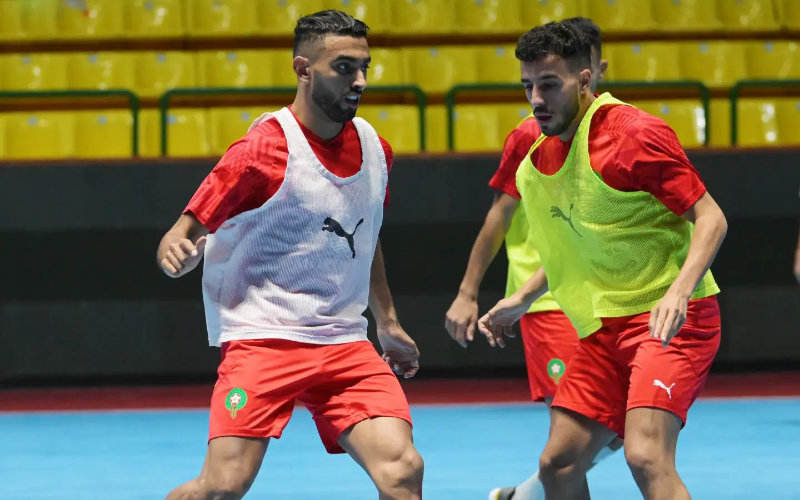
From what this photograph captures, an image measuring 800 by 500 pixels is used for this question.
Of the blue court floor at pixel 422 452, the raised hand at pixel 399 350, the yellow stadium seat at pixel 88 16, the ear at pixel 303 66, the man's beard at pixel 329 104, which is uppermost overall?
the yellow stadium seat at pixel 88 16

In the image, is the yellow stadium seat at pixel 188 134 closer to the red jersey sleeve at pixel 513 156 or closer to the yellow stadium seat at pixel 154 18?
the yellow stadium seat at pixel 154 18

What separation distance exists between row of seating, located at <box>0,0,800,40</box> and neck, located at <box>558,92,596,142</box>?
7.26 meters

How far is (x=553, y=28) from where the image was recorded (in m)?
4.45

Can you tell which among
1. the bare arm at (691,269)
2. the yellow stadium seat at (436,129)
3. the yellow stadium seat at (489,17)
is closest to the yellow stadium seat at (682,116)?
the yellow stadium seat at (489,17)

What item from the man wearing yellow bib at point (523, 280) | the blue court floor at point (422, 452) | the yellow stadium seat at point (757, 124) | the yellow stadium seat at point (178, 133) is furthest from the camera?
the yellow stadium seat at point (757, 124)

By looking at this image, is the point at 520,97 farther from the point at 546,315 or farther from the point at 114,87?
the point at 546,315

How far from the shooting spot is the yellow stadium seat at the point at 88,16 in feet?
38.6

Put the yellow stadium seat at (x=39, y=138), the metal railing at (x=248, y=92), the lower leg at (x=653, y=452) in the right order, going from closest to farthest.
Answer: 1. the lower leg at (x=653, y=452)
2. the metal railing at (x=248, y=92)
3. the yellow stadium seat at (x=39, y=138)

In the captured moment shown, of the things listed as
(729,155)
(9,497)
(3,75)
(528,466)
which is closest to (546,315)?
(528,466)

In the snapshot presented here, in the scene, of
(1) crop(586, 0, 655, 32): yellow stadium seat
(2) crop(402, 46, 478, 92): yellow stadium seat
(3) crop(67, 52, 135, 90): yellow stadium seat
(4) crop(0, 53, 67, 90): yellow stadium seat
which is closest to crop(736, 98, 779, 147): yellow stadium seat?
(1) crop(586, 0, 655, 32): yellow stadium seat

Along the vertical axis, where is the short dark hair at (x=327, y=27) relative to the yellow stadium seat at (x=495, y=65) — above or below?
above

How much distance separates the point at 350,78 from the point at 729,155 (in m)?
6.03

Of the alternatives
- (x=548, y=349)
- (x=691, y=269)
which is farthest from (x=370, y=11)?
(x=691, y=269)

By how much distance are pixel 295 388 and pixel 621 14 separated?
8.50 m
